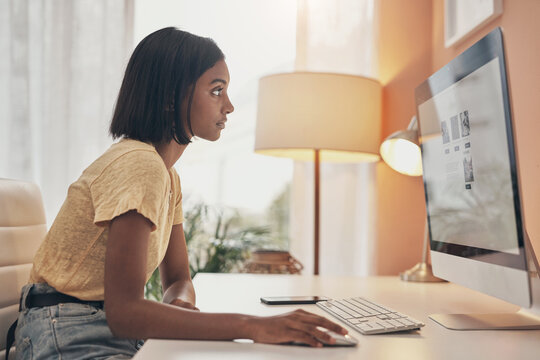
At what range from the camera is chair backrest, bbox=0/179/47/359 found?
4.04ft

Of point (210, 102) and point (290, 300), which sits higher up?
point (210, 102)

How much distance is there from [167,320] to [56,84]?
1908 millimetres

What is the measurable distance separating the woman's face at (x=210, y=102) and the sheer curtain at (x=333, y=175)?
1168 mm

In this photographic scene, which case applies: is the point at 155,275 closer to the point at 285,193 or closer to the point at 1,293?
the point at 285,193

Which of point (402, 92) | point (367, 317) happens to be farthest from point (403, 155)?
point (367, 317)

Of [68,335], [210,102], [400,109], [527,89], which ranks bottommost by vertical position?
[68,335]

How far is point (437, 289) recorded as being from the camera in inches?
59.4

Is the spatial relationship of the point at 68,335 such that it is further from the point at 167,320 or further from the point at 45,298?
the point at 167,320

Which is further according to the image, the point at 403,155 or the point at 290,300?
the point at 403,155

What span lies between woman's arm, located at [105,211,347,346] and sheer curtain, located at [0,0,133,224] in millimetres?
1682

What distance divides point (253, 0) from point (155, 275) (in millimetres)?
1447

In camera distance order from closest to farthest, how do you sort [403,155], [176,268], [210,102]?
[210,102] → [176,268] → [403,155]

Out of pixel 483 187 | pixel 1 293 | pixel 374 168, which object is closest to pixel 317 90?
pixel 374 168

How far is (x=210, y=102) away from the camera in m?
1.14
